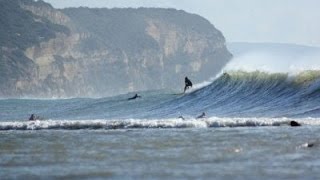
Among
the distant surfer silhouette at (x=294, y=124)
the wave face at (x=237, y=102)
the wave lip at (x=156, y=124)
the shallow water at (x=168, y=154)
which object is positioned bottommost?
the shallow water at (x=168, y=154)

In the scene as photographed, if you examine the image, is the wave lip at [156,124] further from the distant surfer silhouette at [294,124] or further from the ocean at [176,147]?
the distant surfer silhouette at [294,124]

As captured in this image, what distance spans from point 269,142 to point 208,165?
4277 mm

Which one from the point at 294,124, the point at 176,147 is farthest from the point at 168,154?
the point at 294,124

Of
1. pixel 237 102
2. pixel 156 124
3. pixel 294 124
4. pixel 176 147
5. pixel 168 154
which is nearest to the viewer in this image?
pixel 168 154

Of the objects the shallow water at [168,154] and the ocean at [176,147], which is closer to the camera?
the shallow water at [168,154]

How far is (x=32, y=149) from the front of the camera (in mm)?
20656

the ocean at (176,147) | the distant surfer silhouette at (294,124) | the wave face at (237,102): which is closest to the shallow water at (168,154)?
the ocean at (176,147)

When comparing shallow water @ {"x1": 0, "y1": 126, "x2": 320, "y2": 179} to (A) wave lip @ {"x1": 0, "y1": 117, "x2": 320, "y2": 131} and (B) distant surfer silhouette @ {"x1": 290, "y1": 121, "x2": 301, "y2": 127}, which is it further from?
(A) wave lip @ {"x1": 0, "y1": 117, "x2": 320, "y2": 131}

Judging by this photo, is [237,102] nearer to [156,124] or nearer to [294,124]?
[156,124]

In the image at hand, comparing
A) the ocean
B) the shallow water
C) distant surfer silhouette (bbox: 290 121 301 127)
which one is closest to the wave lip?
the ocean

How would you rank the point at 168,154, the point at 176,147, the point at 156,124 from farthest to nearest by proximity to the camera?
the point at 156,124
the point at 176,147
the point at 168,154


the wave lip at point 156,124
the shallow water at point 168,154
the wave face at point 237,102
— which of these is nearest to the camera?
the shallow water at point 168,154

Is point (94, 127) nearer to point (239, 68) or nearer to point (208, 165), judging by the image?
point (208, 165)

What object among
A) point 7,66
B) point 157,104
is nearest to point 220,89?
point 157,104
